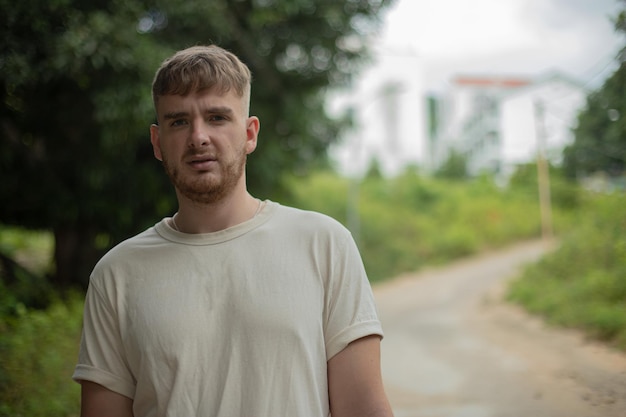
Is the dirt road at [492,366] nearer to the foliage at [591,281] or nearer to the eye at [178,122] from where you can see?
the foliage at [591,281]

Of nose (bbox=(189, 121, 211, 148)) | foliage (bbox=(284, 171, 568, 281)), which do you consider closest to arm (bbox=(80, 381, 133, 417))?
nose (bbox=(189, 121, 211, 148))

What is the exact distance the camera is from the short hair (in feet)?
5.50

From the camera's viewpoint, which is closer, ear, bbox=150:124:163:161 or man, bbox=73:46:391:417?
man, bbox=73:46:391:417

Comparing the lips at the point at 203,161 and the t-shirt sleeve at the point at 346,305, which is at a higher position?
the lips at the point at 203,161

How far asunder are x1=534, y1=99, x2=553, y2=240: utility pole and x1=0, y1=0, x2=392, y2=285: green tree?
6.85ft

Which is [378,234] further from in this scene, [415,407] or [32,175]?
[415,407]

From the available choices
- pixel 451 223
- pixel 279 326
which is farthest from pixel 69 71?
pixel 451 223

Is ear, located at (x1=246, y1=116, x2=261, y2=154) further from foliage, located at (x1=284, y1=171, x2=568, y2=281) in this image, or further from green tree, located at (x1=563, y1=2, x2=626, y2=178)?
foliage, located at (x1=284, y1=171, x2=568, y2=281)

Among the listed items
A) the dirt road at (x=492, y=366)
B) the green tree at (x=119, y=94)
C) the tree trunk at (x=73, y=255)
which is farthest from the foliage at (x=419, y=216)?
the tree trunk at (x=73, y=255)

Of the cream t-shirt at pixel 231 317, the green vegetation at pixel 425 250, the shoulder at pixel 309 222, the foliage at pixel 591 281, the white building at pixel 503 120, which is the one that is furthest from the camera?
the white building at pixel 503 120

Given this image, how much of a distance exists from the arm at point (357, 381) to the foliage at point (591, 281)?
1.67 metres

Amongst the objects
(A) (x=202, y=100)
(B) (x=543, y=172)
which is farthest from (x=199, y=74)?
(B) (x=543, y=172)

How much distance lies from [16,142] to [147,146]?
137 cm

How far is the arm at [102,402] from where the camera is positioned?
1.73m
